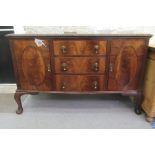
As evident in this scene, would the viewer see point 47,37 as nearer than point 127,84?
Yes

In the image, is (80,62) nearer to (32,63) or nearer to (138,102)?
(32,63)

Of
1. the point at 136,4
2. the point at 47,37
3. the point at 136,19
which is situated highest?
the point at 136,4

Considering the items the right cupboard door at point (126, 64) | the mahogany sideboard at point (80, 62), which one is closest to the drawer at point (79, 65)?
the mahogany sideboard at point (80, 62)

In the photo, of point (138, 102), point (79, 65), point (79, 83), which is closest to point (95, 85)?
point (79, 83)

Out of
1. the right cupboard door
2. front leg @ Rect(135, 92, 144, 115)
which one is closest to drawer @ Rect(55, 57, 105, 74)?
the right cupboard door

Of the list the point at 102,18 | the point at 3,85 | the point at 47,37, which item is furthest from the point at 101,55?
the point at 3,85

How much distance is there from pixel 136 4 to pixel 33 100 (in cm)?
184

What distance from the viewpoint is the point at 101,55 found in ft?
5.18

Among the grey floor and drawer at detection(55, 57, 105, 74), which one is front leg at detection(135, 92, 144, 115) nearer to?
the grey floor

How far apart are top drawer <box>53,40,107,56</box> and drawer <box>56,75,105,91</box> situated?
256mm

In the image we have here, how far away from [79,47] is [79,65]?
0.19 metres

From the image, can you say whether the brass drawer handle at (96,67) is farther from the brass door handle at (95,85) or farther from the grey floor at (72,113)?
the grey floor at (72,113)

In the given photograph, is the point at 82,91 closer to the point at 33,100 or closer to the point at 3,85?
the point at 33,100

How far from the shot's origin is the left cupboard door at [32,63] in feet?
5.20
